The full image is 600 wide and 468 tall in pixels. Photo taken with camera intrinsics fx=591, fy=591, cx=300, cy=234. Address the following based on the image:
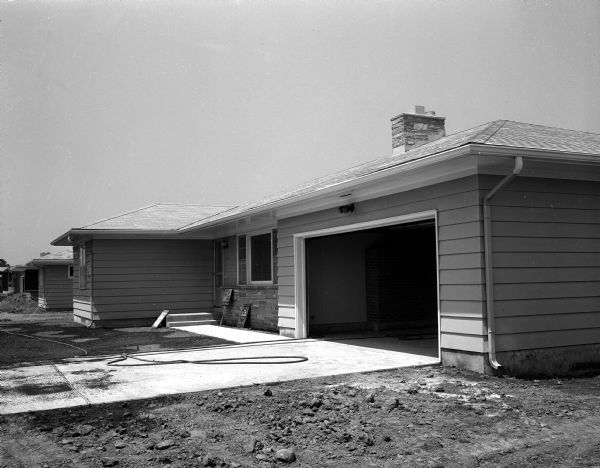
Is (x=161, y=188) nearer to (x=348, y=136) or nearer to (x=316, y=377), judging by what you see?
(x=348, y=136)

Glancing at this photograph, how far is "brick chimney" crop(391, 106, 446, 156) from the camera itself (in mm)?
12219

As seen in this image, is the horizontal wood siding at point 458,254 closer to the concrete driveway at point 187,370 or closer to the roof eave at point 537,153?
the roof eave at point 537,153

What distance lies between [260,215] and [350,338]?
320 cm

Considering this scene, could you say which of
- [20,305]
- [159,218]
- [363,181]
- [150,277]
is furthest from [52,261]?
[363,181]

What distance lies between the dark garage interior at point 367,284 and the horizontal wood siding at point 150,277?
5.08 metres

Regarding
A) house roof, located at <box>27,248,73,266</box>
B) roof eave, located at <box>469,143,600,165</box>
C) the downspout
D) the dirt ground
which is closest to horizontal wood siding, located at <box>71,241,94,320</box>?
the dirt ground

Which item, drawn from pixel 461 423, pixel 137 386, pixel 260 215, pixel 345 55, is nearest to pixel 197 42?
pixel 345 55

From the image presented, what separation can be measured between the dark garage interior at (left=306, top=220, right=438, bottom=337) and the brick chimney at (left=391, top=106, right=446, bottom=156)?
1.79m

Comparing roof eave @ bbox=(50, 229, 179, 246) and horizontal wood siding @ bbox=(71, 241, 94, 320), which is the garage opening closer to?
roof eave @ bbox=(50, 229, 179, 246)

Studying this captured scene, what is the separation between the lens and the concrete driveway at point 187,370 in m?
6.04

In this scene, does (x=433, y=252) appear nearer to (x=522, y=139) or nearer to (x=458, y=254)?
(x=522, y=139)

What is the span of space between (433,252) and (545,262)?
6.58 metres

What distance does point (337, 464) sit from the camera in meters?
4.11

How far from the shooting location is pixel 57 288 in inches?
1125
